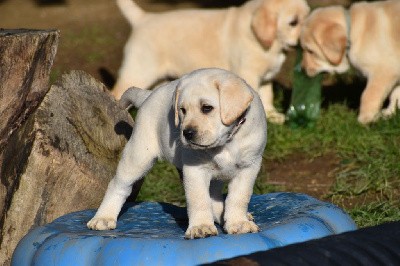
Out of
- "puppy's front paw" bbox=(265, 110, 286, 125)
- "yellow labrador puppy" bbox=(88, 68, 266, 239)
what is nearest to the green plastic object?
"puppy's front paw" bbox=(265, 110, 286, 125)

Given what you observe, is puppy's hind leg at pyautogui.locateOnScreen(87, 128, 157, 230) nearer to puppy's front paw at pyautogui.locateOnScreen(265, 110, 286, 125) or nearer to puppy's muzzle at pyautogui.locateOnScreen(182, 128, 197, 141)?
puppy's muzzle at pyautogui.locateOnScreen(182, 128, 197, 141)

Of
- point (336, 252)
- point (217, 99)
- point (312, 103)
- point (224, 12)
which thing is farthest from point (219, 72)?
point (224, 12)

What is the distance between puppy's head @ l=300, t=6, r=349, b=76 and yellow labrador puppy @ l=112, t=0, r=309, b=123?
0.15 m

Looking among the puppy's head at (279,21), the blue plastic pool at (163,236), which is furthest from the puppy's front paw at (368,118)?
the blue plastic pool at (163,236)

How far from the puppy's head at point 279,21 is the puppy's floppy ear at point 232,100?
148 inches

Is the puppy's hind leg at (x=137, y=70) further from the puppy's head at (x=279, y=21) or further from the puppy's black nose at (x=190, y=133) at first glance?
the puppy's black nose at (x=190, y=133)

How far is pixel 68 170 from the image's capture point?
471cm

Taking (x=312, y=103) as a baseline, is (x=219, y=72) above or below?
above

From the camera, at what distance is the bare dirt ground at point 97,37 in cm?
657

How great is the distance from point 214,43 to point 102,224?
383 cm

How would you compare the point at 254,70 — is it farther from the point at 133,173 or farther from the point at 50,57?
the point at 133,173

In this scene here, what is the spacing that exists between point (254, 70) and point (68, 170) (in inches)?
129

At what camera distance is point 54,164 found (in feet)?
15.2

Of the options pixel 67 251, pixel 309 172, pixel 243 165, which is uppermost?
pixel 243 165
